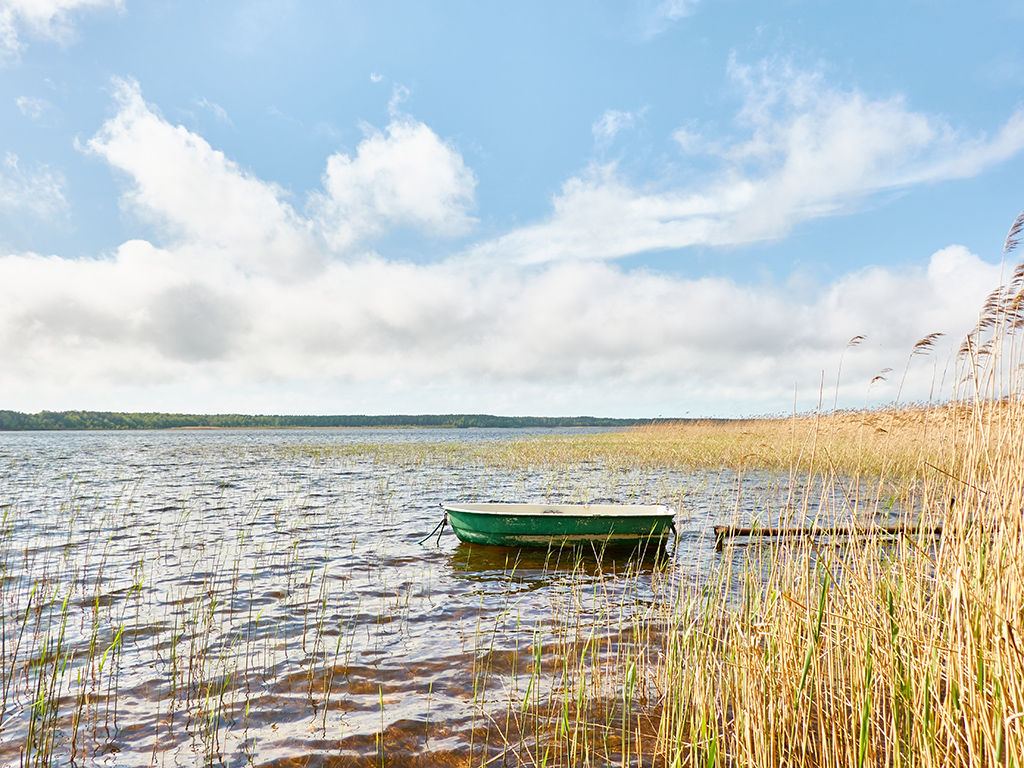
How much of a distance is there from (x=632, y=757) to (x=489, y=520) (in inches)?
226

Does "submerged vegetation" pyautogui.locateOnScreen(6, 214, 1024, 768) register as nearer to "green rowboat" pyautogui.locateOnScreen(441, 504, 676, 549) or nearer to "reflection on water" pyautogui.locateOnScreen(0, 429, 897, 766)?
"reflection on water" pyautogui.locateOnScreen(0, 429, 897, 766)

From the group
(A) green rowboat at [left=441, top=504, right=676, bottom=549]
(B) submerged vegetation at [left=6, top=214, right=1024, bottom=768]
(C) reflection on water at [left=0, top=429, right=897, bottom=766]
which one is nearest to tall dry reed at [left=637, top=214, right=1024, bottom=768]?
(B) submerged vegetation at [left=6, top=214, right=1024, bottom=768]

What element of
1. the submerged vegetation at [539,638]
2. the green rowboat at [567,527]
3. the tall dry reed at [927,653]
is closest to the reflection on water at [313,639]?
the submerged vegetation at [539,638]

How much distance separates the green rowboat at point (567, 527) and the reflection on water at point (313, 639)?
37 centimetres

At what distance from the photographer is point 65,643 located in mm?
6184

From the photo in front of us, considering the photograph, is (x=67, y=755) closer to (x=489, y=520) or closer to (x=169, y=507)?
(x=489, y=520)

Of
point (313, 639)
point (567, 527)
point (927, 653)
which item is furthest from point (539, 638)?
point (567, 527)

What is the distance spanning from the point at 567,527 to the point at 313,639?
14.3 ft

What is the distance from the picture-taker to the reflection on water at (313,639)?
428cm

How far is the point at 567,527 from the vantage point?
934 centimetres

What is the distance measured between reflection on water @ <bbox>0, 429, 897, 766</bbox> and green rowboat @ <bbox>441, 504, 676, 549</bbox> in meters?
0.37

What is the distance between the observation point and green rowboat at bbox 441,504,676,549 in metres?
9.14

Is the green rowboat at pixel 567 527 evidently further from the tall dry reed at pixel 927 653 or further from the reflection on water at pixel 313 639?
the tall dry reed at pixel 927 653

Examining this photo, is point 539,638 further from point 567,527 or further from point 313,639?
point 567,527
